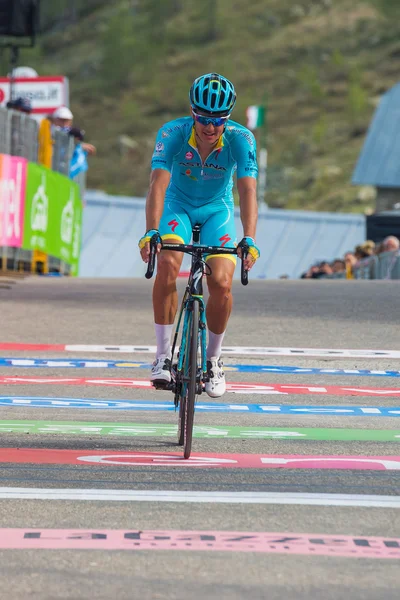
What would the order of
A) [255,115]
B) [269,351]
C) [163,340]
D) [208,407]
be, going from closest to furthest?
[163,340] → [208,407] → [269,351] → [255,115]

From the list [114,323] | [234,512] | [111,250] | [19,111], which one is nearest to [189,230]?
[234,512]

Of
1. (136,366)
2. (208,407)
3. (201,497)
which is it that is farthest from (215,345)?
(136,366)

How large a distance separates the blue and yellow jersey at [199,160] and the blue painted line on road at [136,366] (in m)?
4.01

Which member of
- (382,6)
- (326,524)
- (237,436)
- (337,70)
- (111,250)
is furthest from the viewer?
(382,6)

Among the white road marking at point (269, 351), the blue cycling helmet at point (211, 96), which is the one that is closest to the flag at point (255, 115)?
the white road marking at point (269, 351)

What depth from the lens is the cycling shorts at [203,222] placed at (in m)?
8.27

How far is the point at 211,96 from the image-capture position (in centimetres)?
793

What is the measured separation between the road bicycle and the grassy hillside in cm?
12271

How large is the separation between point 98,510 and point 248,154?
2.98 m

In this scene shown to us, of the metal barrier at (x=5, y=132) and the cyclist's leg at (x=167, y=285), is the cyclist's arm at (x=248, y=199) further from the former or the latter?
the metal barrier at (x=5, y=132)

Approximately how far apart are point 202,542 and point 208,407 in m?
4.53

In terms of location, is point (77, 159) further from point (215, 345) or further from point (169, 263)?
point (169, 263)

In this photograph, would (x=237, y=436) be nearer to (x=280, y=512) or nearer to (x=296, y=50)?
(x=280, y=512)

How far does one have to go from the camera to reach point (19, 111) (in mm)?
23234
